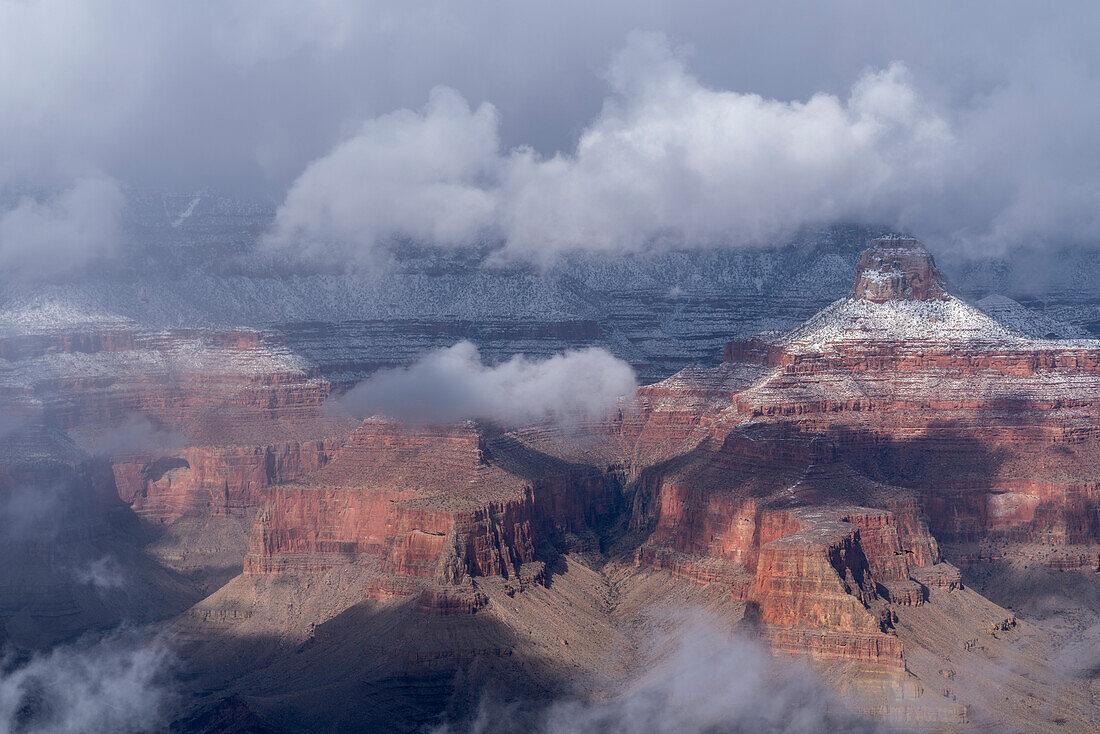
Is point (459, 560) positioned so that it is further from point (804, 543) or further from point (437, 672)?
point (804, 543)

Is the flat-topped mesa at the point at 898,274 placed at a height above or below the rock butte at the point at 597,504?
above

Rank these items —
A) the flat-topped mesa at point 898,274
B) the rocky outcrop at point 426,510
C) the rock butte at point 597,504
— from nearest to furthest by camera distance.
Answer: the rock butte at point 597,504 → the rocky outcrop at point 426,510 → the flat-topped mesa at point 898,274

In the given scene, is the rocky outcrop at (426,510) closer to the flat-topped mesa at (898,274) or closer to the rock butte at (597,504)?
the rock butte at (597,504)

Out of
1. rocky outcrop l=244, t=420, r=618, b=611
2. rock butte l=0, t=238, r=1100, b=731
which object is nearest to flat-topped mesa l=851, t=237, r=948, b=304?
rock butte l=0, t=238, r=1100, b=731

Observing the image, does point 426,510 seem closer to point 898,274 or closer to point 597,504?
point 597,504

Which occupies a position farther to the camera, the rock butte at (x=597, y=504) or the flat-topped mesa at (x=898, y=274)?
the flat-topped mesa at (x=898, y=274)

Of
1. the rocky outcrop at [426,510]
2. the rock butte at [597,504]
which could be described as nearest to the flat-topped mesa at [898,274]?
the rock butte at [597,504]
